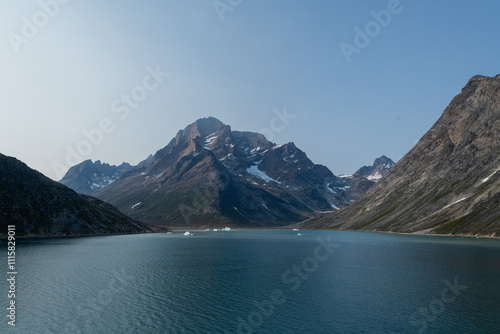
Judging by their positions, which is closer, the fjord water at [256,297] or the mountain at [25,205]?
the fjord water at [256,297]

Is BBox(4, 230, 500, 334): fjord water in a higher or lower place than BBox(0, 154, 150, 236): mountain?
lower

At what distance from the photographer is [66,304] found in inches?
2116

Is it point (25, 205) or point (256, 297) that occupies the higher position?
point (25, 205)

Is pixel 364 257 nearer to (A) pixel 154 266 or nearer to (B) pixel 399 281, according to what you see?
(B) pixel 399 281

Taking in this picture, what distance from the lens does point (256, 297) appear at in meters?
59.0

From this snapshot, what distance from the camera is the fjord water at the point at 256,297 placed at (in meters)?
44.7

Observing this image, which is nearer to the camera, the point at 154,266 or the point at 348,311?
the point at 348,311

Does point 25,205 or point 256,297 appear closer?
point 256,297

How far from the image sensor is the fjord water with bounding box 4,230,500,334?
44.7m

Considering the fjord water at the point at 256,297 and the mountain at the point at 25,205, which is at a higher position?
the mountain at the point at 25,205

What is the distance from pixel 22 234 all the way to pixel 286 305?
A: 170m

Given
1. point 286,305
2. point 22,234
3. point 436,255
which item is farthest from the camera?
point 22,234

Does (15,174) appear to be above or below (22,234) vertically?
above

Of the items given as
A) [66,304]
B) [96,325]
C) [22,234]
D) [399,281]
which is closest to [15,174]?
[22,234]
